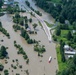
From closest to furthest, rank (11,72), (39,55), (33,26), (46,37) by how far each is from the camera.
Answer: (11,72), (39,55), (46,37), (33,26)

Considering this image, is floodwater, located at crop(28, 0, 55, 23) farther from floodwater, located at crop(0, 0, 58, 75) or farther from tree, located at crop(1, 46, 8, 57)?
tree, located at crop(1, 46, 8, 57)

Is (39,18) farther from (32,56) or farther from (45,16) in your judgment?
(32,56)

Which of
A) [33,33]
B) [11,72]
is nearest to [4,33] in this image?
[33,33]

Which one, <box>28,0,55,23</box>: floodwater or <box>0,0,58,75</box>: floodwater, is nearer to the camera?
<box>0,0,58,75</box>: floodwater

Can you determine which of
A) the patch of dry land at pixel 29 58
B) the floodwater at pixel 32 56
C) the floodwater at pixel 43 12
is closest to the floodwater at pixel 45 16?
the floodwater at pixel 43 12

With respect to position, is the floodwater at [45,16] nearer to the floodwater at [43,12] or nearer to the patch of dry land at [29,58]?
the floodwater at [43,12]

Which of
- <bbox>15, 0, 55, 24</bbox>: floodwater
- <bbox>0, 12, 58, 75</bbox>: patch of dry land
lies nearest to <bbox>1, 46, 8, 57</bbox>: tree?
<bbox>0, 12, 58, 75</bbox>: patch of dry land

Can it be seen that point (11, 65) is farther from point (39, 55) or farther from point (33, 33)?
point (33, 33)

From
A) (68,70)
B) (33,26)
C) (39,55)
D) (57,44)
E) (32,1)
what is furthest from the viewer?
(32,1)

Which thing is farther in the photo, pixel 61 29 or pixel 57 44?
pixel 61 29
